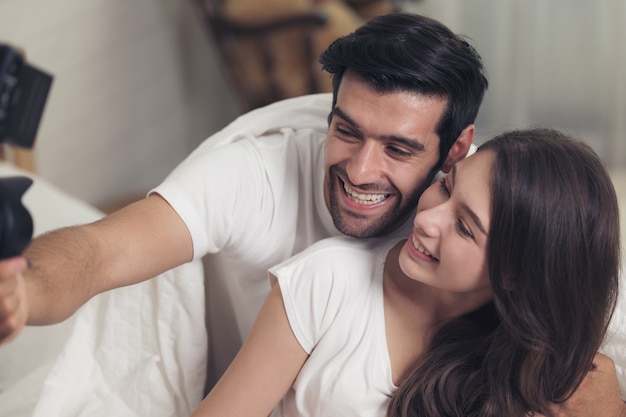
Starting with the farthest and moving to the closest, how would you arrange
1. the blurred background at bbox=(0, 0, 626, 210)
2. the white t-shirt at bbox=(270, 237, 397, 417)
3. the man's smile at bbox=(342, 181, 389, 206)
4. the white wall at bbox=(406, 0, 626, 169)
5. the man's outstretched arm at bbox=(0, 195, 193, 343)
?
the white wall at bbox=(406, 0, 626, 169), the blurred background at bbox=(0, 0, 626, 210), the man's smile at bbox=(342, 181, 389, 206), the white t-shirt at bbox=(270, 237, 397, 417), the man's outstretched arm at bbox=(0, 195, 193, 343)

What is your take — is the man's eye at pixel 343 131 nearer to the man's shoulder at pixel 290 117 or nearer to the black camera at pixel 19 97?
the man's shoulder at pixel 290 117

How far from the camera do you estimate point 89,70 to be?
2.98 metres

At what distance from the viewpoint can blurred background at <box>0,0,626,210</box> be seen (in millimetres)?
2928

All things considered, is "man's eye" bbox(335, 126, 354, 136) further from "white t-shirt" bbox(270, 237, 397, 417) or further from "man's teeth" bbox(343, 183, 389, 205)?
"white t-shirt" bbox(270, 237, 397, 417)

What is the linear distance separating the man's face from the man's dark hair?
0.02m

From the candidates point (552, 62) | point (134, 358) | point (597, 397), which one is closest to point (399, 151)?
point (597, 397)

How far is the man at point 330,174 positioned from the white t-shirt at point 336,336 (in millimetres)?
121

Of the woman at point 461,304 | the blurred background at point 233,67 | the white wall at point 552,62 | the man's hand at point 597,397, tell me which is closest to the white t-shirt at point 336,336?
the woman at point 461,304

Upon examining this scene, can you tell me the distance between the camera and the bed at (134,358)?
157cm

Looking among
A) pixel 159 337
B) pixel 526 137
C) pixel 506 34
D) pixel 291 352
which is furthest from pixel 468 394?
pixel 506 34

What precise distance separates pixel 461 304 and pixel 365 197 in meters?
0.24

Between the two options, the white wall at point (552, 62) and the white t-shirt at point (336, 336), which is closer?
the white t-shirt at point (336, 336)

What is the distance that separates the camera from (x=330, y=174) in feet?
4.95

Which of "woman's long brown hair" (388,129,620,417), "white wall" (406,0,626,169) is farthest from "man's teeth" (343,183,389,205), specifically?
"white wall" (406,0,626,169)
